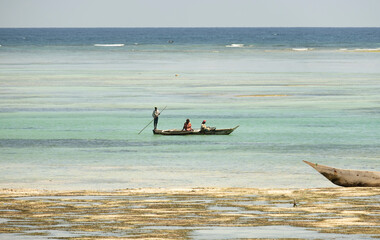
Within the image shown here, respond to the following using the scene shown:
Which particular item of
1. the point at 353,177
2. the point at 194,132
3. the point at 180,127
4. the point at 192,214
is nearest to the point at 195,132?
the point at 194,132

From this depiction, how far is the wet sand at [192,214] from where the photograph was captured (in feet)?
58.0

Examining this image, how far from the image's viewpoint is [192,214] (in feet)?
64.0

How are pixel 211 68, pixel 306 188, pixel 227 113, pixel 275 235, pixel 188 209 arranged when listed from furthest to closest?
1. pixel 211 68
2. pixel 227 113
3. pixel 306 188
4. pixel 188 209
5. pixel 275 235

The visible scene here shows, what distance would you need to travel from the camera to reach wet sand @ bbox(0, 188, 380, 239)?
17688 millimetres

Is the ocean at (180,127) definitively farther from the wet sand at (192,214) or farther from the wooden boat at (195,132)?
the wet sand at (192,214)

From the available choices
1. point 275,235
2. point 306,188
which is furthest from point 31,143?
point 275,235

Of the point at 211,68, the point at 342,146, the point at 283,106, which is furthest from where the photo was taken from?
the point at 211,68

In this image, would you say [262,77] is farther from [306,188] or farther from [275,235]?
[275,235]

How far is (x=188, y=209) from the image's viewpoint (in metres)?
20.1

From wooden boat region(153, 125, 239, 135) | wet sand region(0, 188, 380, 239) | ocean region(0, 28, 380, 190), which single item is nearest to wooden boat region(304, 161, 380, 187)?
wet sand region(0, 188, 380, 239)

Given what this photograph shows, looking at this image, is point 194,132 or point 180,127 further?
point 180,127

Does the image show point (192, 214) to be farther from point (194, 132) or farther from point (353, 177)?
point (194, 132)

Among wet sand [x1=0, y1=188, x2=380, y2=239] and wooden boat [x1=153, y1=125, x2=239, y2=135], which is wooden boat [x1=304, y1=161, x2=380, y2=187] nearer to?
wet sand [x1=0, y1=188, x2=380, y2=239]

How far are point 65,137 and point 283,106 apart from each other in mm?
18505
